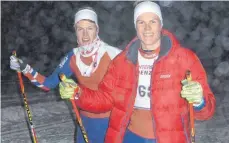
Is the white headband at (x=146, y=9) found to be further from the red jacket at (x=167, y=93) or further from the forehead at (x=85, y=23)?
the forehead at (x=85, y=23)

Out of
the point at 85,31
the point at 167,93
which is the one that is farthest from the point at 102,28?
the point at 167,93

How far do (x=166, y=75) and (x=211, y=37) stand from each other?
49.1 ft

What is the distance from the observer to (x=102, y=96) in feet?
10.4

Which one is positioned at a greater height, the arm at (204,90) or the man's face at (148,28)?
the man's face at (148,28)


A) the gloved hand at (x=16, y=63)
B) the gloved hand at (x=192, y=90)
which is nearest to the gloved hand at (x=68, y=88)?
the gloved hand at (x=192, y=90)

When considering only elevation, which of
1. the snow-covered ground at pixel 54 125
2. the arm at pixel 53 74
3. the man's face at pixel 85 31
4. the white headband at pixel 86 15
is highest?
the white headband at pixel 86 15

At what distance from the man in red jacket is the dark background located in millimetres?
11647

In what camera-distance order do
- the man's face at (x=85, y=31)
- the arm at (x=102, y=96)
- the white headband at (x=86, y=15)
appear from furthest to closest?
the white headband at (x=86, y=15)
the man's face at (x=85, y=31)
the arm at (x=102, y=96)

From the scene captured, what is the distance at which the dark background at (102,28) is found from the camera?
1611cm

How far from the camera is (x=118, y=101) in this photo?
10.00 ft

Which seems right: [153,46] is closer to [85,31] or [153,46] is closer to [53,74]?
[85,31]

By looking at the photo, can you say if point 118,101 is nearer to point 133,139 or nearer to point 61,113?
point 133,139

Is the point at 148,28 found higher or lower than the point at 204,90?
higher

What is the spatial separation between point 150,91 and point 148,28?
0.48 m
